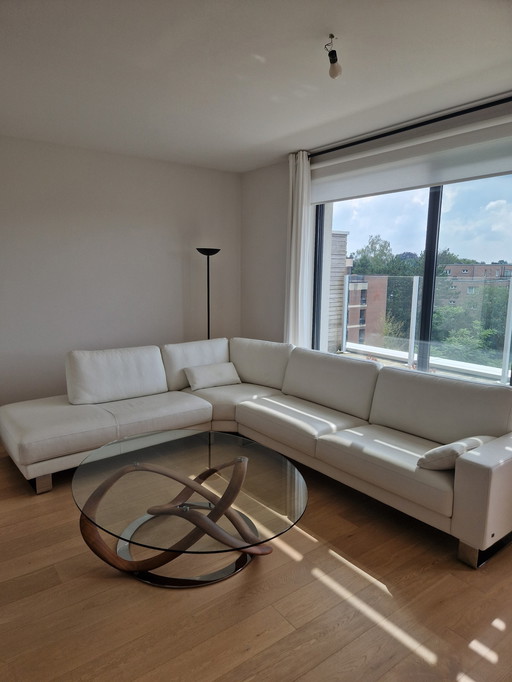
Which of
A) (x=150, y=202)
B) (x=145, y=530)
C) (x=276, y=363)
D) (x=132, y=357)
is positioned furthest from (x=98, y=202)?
(x=145, y=530)

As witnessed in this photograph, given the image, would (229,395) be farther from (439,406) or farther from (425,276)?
(425,276)

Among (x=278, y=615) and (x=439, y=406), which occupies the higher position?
(x=439, y=406)

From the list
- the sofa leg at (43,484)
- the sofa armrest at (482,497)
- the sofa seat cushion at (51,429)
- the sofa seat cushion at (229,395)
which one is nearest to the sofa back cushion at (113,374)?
the sofa seat cushion at (51,429)

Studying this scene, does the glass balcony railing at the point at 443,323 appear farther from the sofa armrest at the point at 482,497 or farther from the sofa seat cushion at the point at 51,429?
the sofa seat cushion at the point at 51,429

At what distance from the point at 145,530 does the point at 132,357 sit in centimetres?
205

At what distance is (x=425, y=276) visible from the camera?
355 centimetres

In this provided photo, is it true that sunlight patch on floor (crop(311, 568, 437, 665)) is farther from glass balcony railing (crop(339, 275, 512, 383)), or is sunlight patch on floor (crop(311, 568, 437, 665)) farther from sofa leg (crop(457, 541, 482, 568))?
glass balcony railing (crop(339, 275, 512, 383))

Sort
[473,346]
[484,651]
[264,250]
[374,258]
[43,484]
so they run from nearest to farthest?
1. [484,651]
2. [43,484]
3. [473,346]
4. [374,258]
5. [264,250]

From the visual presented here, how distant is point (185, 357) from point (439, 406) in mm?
2250

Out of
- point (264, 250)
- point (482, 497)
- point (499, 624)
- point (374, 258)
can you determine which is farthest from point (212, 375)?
point (499, 624)

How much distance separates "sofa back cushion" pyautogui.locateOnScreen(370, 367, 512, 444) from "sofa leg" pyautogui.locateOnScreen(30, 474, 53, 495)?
7.34 ft

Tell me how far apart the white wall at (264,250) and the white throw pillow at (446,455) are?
8.50 feet

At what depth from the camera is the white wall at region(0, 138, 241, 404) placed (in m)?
3.84

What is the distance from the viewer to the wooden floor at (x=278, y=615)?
1637 millimetres
